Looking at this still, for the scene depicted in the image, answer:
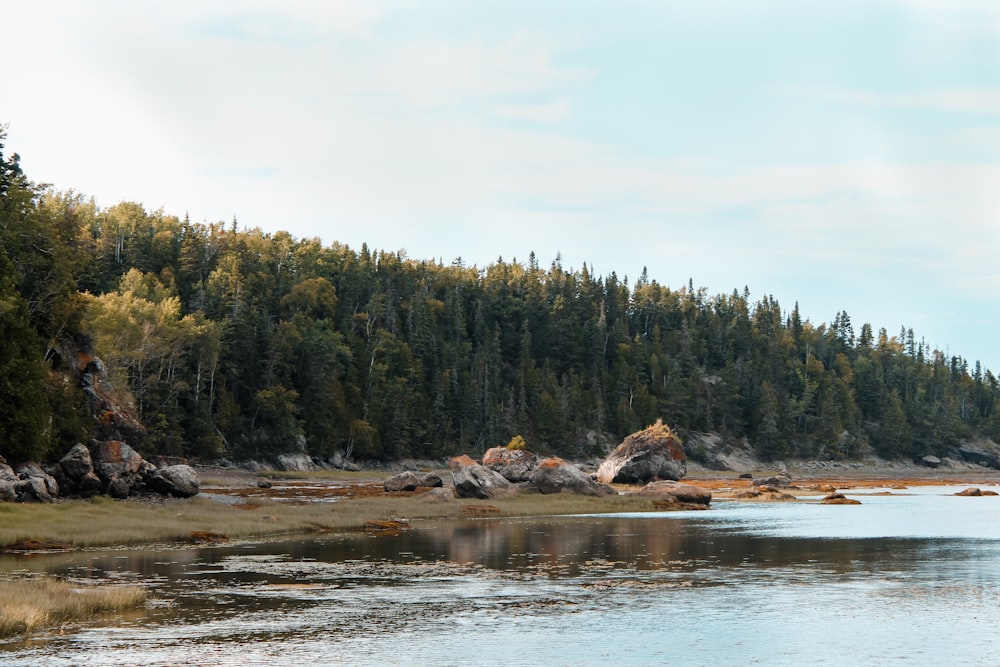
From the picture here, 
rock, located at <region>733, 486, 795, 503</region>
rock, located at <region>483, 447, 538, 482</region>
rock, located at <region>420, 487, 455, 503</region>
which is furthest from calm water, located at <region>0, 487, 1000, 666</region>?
rock, located at <region>733, 486, 795, 503</region>

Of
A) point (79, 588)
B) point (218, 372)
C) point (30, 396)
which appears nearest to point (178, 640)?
point (79, 588)

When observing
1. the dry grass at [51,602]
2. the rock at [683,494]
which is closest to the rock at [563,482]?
the rock at [683,494]

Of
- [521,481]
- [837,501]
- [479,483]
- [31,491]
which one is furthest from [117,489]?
[837,501]

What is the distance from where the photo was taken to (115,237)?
178 metres

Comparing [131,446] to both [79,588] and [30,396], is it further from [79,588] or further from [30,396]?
[79,588]

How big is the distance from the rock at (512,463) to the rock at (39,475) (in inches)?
1785

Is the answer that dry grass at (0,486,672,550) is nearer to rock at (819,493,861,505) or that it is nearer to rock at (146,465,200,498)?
rock at (146,465,200,498)

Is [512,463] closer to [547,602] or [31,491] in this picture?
[31,491]

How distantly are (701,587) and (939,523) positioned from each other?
1737 inches

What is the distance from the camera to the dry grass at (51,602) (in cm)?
2739

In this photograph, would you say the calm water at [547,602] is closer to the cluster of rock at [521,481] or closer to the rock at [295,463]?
the cluster of rock at [521,481]

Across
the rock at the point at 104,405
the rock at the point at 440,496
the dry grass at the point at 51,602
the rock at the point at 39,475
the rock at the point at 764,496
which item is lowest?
the rock at the point at 764,496

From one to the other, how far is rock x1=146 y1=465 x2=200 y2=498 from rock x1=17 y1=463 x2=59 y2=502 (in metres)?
7.56

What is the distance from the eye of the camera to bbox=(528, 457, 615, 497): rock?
92938 mm
